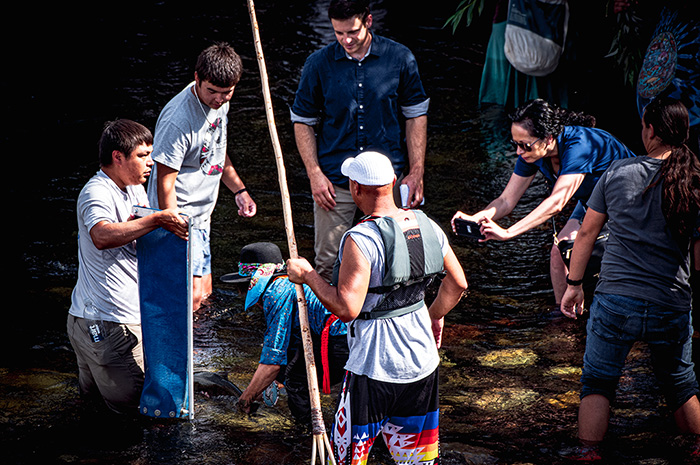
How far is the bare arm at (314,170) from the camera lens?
5.14 m

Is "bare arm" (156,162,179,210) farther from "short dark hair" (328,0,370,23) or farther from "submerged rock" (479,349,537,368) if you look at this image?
"submerged rock" (479,349,537,368)

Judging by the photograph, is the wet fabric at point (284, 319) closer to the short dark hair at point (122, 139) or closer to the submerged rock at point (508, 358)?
the short dark hair at point (122, 139)

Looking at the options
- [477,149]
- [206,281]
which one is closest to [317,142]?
[206,281]

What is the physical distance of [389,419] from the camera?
11.5ft

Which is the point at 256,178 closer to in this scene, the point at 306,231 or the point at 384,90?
the point at 306,231

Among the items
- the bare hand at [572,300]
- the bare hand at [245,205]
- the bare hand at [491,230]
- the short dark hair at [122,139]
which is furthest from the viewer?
the bare hand at [245,205]

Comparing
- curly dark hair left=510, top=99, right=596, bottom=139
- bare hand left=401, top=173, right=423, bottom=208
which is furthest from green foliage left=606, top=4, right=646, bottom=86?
bare hand left=401, top=173, right=423, bottom=208

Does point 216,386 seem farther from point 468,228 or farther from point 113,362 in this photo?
point 468,228

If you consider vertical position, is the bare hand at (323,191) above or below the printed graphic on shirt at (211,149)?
below

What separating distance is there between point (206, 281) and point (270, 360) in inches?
79.9

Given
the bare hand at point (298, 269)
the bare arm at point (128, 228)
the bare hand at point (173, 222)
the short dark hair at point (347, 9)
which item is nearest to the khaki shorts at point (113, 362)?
the bare arm at point (128, 228)

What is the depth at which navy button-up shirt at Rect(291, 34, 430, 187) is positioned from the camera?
5129mm

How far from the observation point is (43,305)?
6.18 metres

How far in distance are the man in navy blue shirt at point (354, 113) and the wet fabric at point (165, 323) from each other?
126 centimetres
